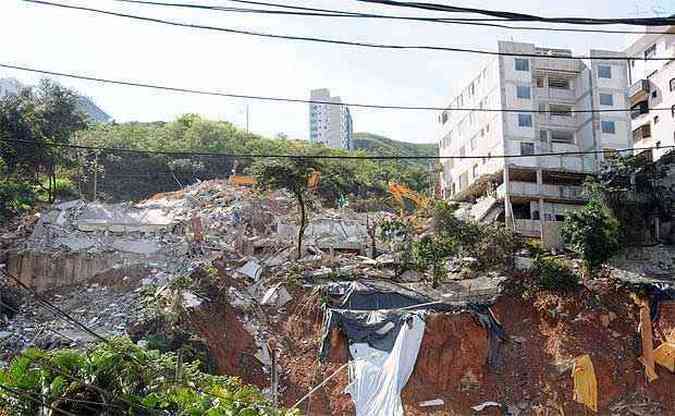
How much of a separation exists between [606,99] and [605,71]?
1.50 meters

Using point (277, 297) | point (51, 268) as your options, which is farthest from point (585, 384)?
point (51, 268)

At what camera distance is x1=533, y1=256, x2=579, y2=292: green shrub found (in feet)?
73.3

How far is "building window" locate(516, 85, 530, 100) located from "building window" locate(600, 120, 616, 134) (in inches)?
151

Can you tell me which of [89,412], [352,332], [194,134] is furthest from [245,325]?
[194,134]

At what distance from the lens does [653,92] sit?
3478 centimetres

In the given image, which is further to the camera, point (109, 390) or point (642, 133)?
point (642, 133)

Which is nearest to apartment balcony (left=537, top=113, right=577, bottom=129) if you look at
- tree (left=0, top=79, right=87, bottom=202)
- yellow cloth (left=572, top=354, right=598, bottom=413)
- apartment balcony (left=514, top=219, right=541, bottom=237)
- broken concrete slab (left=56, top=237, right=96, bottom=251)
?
apartment balcony (left=514, top=219, right=541, bottom=237)

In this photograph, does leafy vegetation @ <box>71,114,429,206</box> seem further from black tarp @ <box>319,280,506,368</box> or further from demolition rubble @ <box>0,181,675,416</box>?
black tarp @ <box>319,280,506,368</box>

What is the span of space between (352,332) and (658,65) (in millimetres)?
23513

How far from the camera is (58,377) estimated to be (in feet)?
34.2

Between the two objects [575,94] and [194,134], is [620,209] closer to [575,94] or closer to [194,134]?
[575,94]

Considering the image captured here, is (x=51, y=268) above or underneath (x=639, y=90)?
underneath

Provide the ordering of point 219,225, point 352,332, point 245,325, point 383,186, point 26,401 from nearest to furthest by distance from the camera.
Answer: point 26,401
point 352,332
point 245,325
point 219,225
point 383,186

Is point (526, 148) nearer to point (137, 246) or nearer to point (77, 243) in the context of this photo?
point (137, 246)
